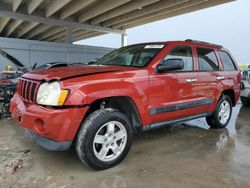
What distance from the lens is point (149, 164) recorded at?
323cm

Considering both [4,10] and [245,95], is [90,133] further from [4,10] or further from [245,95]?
[4,10]

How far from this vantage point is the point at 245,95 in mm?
7750

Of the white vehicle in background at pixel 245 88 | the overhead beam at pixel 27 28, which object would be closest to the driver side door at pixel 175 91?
the white vehicle in background at pixel 245 88

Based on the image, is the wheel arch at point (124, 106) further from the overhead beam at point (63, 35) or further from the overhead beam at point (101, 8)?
the overhead beam at point (63, 35)

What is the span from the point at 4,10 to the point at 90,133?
12452 mm

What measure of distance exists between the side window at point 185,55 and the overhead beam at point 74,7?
311 inches

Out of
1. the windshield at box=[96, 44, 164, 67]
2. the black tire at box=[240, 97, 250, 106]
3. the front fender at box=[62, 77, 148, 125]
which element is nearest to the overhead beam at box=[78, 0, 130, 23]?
the black tire at box=[240, 97, 250, 106]

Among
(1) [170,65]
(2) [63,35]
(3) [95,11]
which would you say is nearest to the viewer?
(1) [170,65]

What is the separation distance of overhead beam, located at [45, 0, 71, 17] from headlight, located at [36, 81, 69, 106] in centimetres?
900

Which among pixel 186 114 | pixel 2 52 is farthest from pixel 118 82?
pixel 2 52

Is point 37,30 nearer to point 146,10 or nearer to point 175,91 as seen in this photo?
point 146,10

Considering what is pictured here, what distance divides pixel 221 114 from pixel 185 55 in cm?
168

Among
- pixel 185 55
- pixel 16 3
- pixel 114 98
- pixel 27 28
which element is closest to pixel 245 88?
pixel 185 55

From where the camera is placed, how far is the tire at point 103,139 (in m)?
2.80
